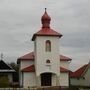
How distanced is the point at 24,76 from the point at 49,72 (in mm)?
3723

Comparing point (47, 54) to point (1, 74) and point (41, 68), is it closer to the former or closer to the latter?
point (41, 68)

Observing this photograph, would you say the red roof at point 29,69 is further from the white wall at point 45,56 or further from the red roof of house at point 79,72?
the red roof of house at point 79,72

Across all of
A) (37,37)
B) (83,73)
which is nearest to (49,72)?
(37,37)

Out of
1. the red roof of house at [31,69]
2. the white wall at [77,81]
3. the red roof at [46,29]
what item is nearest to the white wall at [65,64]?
the red roof of house at [31,69]

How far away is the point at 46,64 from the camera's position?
2355 inches

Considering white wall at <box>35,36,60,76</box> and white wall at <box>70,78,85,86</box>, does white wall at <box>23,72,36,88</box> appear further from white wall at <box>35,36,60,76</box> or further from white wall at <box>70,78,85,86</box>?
white wall at <box>70,78,85,86</box>

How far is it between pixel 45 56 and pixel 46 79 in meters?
3.62

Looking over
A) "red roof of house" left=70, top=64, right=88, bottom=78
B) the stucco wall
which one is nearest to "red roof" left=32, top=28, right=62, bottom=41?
the stucco wall

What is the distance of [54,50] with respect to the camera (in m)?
60.7

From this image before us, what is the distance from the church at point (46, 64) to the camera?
197ft

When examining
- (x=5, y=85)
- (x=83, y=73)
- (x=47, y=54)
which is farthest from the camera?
(x=83, y=73)

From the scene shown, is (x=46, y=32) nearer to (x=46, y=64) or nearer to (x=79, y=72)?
(x=46, y=64)

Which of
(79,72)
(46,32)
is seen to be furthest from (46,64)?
(79,72)

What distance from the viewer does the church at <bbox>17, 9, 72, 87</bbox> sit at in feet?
197
